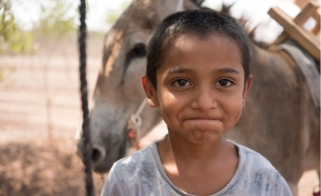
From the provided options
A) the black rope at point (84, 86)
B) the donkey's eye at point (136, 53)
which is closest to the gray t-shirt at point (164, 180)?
the black rope at point (84, 86)

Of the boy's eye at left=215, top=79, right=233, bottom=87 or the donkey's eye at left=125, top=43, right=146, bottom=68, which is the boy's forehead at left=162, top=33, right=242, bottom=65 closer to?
the boy's eye at left=215, top=79, right=233, bottom=87

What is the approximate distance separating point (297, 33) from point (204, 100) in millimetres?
1895

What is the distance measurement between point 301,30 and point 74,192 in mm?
3625

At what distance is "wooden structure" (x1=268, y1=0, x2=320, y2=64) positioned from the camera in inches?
97.7

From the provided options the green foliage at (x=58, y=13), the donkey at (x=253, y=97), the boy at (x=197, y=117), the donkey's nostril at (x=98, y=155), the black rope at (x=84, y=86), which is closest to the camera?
the black rope at (x=84, y=86)

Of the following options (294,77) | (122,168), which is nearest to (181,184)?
(122,168)

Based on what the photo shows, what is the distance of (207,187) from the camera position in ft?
3.54

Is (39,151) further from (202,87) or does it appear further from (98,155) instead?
(202,87)

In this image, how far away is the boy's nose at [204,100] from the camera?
97cm

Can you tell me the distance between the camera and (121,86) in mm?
2307

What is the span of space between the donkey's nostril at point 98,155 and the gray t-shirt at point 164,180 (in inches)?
42.1

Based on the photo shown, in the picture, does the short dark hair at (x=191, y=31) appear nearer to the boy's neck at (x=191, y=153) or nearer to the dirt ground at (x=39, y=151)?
the boy's neck at (x=191, y=153)

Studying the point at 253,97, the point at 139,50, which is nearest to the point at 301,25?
the point at 253,97

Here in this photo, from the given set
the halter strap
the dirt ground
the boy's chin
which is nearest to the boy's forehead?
the boy's chin
